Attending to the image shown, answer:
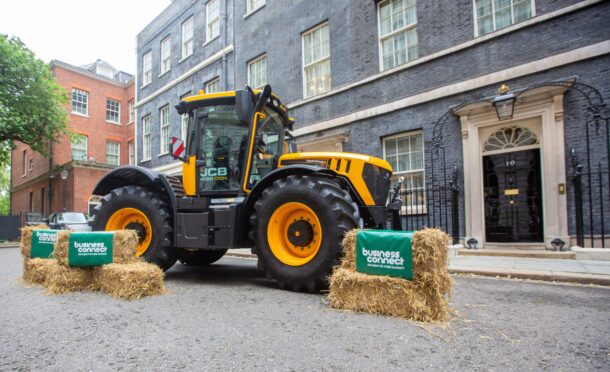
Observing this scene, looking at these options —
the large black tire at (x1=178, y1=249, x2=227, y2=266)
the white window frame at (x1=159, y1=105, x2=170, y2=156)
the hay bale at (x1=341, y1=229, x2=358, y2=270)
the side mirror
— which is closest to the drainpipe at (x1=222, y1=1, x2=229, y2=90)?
the white window frame at (x1=159, y1=105, x2=170, y2=156)

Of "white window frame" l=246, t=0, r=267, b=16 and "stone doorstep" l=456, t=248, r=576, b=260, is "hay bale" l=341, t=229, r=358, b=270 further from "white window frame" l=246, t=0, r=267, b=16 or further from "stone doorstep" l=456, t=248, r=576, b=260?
"white window frame" l=246, t=0, r=267, b=16

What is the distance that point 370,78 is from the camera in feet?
35.2

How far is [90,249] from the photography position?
4602mm

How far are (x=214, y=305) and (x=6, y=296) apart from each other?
2700 millimetres

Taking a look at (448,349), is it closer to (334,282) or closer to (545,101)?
(334,282)

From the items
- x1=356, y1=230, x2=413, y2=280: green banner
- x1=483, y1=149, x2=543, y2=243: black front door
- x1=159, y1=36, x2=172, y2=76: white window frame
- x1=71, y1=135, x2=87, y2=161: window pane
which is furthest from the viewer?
x1=71, y1=135, x2=87, y2=161: window pane

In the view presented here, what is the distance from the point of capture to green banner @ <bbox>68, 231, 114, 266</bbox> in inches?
181

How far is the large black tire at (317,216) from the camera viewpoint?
161 inches

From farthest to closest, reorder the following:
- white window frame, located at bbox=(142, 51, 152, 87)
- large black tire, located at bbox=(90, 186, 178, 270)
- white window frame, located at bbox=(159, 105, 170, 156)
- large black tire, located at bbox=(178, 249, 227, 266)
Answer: white window frame, located at bbox=(142, 51, 152, 87), white window frame, located at bbox=(159, 105, 170, 156), large black tire, located at bbox=(178, 249, 227, 266), large black tire, located at bbox=(90, 186, 178, 270)

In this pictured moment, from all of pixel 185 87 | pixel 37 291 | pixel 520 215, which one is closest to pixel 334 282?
pixel 37 291

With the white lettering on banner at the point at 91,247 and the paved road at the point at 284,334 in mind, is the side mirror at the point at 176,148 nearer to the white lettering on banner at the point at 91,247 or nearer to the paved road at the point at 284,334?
the white lettering on banner at the point at 91,247

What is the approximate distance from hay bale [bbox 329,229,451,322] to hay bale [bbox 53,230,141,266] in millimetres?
2749

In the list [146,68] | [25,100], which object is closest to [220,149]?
[146,68]

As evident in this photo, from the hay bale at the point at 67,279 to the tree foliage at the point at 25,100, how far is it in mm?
17541
